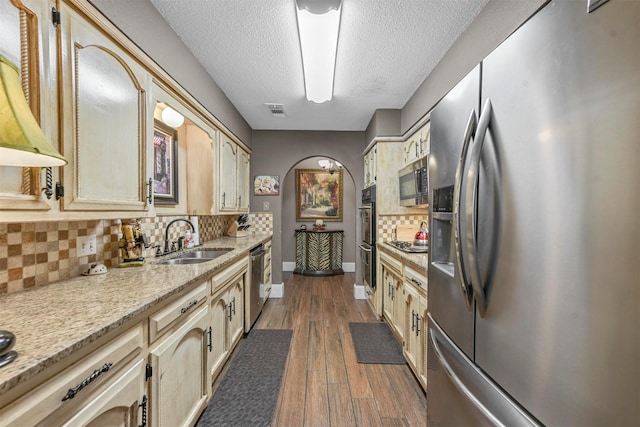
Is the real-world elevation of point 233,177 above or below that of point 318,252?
above

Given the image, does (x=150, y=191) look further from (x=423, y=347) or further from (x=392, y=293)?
(x=392, y=293)

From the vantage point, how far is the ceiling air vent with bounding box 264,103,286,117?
317cm

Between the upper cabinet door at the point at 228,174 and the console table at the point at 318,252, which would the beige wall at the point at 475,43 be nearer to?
the upper cabinet door at the point at 228,174

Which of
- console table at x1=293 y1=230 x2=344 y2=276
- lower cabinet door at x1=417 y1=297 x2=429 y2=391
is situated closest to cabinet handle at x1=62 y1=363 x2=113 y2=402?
lower cabinet door at x1=417 y1=297 x2=429 y2=391

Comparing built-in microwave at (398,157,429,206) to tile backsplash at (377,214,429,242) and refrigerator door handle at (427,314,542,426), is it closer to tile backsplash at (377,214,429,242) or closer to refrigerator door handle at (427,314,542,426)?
tile backsplash at (377,214,429,242)

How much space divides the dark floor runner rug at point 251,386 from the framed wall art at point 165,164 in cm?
150

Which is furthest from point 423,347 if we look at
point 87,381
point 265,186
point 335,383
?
point 265,186

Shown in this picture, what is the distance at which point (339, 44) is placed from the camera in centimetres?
201

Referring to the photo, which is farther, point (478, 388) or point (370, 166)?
point (370, 166)

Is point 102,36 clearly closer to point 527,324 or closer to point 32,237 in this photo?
point 32,237

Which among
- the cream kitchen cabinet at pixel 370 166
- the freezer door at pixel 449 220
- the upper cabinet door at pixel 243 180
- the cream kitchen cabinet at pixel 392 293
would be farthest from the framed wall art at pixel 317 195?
the freezer door at pixel 449 220

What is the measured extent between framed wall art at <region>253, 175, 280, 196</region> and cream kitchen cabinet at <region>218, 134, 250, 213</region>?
7.9 inches

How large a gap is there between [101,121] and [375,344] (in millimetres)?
2632

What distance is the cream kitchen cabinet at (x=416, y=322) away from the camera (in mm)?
1832
